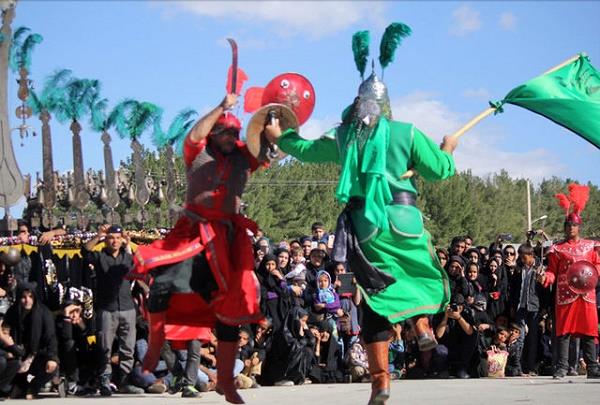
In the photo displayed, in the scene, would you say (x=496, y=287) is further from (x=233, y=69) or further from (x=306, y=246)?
(x=233, y=69)

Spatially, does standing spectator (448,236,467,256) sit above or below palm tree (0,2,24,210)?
below

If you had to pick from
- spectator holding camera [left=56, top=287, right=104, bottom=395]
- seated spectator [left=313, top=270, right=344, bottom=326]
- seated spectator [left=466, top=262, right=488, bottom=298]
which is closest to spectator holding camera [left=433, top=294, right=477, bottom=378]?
seated spectator [left=466, top=262, right=488, bottom=298]

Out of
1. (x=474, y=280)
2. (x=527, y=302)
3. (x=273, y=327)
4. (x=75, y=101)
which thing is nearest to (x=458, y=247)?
(x=474, y=280)

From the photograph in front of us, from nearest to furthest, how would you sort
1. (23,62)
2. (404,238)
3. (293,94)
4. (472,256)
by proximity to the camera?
(404,238)
(293,94)
(472,256)
(23,62)

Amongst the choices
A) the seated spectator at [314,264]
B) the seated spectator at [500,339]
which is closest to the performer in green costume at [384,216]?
the seated spectator at [314,264]

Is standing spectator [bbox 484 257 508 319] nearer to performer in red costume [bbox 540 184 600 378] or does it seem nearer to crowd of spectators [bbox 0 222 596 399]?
crowd of spectators [bbox 0 222 596 399]

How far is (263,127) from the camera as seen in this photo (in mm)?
8266

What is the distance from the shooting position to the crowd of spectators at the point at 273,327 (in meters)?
11.1

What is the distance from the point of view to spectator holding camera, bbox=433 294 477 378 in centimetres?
1360

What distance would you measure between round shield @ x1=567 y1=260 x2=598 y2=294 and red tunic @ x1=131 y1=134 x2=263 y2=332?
5.26 meters

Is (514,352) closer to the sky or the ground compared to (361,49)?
closer to the ground

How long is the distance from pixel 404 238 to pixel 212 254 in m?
1.37

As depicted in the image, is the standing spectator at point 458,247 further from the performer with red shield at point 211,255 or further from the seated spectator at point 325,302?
the performer with red shield at point 211,255

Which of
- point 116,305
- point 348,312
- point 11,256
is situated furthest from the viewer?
point 348,312
